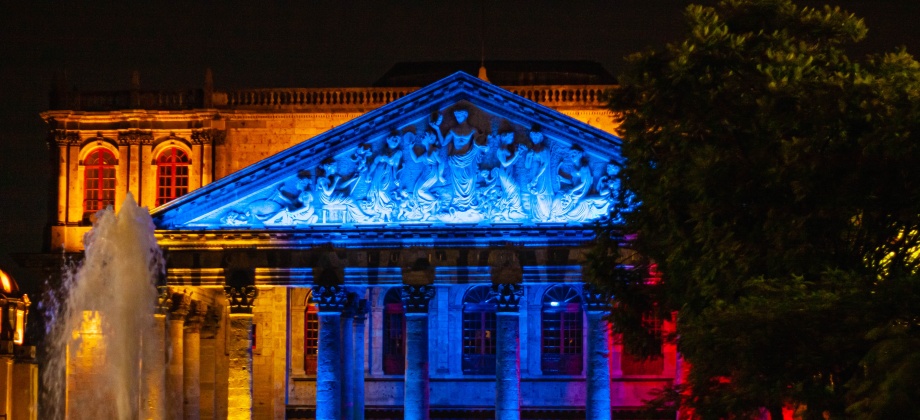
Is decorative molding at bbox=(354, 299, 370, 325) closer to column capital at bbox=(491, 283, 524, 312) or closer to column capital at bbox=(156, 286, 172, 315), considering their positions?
column capital at bbox=(491, 283, 524, 312)

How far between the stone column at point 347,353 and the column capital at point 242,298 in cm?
276

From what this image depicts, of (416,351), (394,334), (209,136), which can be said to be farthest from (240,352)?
(209,136)

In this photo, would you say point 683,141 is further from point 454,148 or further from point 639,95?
point 454,148

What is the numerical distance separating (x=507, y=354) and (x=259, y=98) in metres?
15.5

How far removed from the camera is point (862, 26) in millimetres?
39031

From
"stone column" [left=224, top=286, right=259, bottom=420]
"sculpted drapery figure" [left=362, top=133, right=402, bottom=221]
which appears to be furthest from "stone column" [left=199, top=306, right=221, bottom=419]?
"sculpted drapery figure" [left=362, top=133, right=402, bottom=221]

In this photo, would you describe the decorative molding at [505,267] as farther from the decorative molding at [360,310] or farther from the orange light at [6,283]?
the orange light at [6,283]

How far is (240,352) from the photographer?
54.5 metres

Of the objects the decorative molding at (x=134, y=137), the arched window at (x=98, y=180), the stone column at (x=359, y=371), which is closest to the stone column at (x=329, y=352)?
the stone column at (x=359, y=371)

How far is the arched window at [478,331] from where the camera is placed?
205 ft

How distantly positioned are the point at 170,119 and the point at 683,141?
2942cm

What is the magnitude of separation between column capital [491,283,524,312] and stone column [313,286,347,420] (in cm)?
458

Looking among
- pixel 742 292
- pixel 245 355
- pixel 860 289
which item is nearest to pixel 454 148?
pixel 245 355

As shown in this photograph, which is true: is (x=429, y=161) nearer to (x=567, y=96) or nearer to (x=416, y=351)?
(x=416, y=351)
